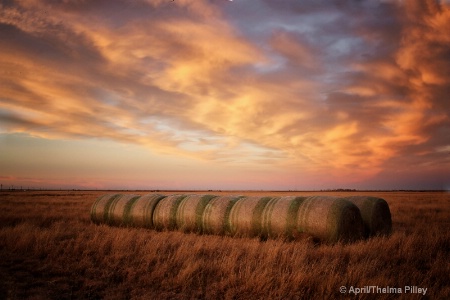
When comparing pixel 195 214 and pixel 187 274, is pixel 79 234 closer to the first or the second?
pixel 195 214

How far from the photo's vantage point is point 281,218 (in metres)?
9.77

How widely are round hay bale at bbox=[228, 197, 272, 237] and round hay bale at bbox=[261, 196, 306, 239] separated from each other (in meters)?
0.21

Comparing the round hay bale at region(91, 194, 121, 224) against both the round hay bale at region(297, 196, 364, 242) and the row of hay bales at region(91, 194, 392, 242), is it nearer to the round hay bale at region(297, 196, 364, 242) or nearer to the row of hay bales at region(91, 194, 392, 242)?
the row of hay bales at region(91, 194, 392, 242)

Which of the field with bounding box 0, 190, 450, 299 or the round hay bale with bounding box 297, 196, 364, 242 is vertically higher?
the round hay bale with bounding box 297, 196, 364, 242

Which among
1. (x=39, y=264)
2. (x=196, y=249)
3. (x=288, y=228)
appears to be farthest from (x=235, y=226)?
(x=39, y=264)

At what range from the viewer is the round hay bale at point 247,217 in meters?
10.3

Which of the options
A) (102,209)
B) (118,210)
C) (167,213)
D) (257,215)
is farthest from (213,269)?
(102,209)

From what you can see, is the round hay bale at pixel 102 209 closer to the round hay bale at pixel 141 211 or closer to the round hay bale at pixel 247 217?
the round hay bale at pixel 141 211

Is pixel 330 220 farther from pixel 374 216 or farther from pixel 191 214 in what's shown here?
pixel 191 214

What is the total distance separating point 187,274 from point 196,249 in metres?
1.97

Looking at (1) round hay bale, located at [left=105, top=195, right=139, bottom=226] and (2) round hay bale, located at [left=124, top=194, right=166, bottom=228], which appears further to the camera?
(1) round hay bale, located at [left=105, top=195, right=139, bottom=226]

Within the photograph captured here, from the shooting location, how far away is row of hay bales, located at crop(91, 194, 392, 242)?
9258 mm

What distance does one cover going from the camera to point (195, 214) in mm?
11602

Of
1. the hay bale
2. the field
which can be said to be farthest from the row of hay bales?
the field
